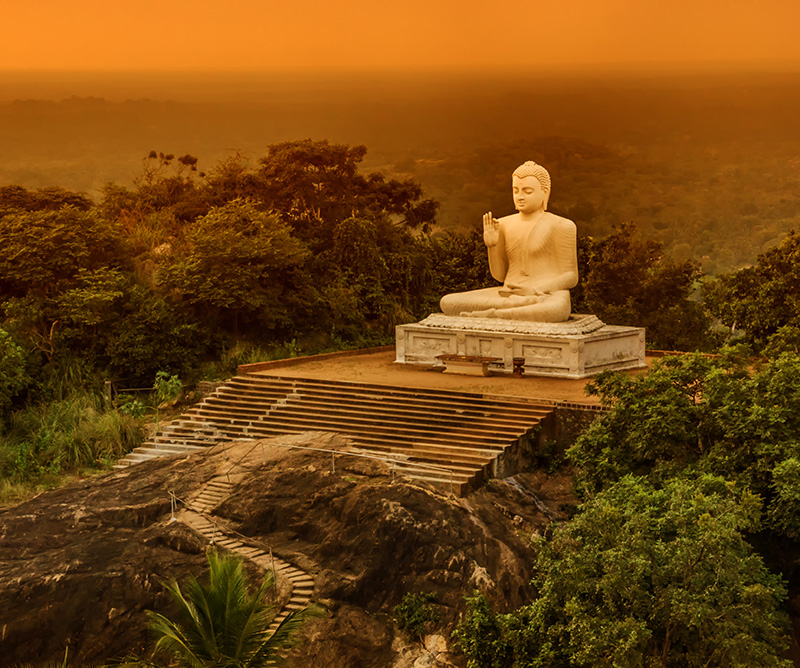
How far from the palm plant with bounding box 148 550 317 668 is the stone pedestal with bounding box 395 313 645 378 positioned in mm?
10993

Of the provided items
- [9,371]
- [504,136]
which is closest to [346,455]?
[9,371]

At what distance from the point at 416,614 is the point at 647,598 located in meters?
4.08

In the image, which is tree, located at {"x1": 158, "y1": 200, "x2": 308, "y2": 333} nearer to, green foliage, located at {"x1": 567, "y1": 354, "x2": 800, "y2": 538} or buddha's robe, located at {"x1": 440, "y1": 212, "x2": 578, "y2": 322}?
buddha's robe, located at {"x1": 440, "y1": 212, "x2": 578, "y2": 322}

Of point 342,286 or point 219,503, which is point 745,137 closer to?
point 342,286

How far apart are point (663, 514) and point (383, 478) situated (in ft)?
17.7

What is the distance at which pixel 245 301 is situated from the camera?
28.2 metres

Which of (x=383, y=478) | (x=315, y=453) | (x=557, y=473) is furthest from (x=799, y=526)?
(x=315, y=453)

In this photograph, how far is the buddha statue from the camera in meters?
26.0

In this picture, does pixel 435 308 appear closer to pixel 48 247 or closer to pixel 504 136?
pixel 48 247

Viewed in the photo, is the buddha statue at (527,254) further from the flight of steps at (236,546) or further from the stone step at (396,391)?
the flight of steps at (236,546)

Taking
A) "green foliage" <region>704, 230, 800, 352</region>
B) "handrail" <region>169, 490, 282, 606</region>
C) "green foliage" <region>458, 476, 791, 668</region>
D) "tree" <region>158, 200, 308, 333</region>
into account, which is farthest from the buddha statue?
"green foliage" <region>458, 476, 791, 668</region>

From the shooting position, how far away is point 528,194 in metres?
26.5

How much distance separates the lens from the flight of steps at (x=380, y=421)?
20453 mm

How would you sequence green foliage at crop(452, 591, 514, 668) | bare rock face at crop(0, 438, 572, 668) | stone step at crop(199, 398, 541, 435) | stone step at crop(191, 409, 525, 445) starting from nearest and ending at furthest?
green foliage at crop(452, 591, 514, 668)
bare rock face at crop(0, 438, 572, 668)
stone step at crop(191, 409, 525, 445)
stone step at crop(199, 398, 541, 435)
